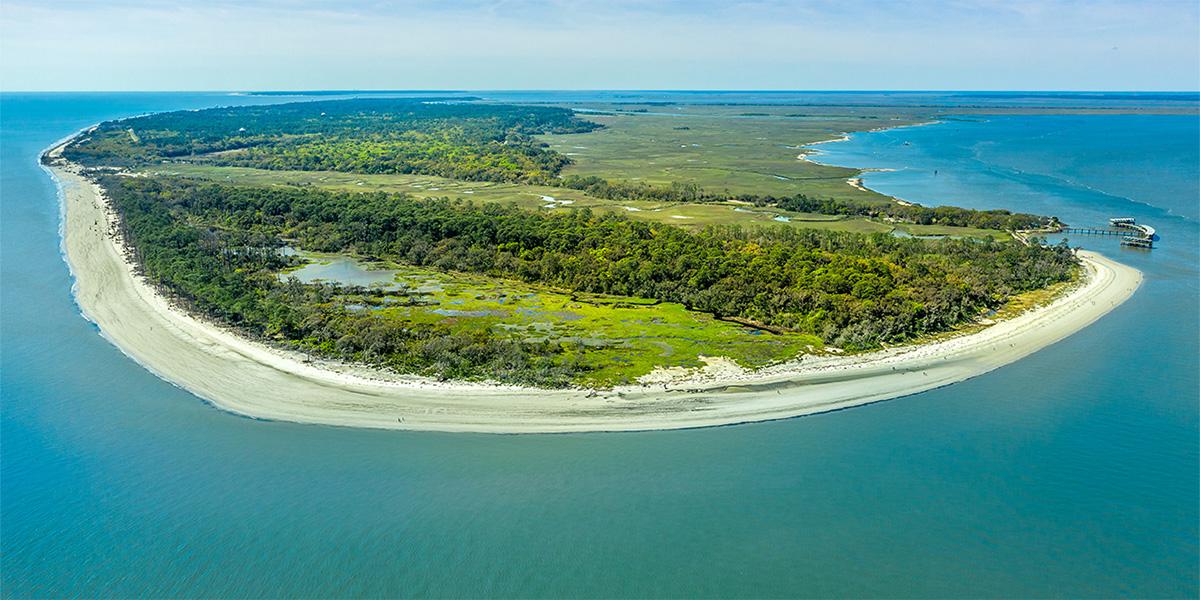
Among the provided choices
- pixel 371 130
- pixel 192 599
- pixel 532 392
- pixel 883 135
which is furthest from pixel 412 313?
pixel 883 135

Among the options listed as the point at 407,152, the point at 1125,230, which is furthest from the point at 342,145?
the point at 1125,230

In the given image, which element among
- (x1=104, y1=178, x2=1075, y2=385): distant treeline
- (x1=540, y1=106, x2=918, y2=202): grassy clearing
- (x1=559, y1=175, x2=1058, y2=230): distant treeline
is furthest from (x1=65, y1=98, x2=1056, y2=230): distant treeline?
(x1=104, y1=178, x2=1075, y2=385): distant treeline

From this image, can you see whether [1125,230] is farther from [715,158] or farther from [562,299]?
[715,158]

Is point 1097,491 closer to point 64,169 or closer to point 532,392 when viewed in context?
point 532,392

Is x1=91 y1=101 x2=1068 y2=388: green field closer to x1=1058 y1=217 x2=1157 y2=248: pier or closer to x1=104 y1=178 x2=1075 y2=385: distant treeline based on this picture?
x1=104 y1=178 x2=1075 y2=385: distant treeline

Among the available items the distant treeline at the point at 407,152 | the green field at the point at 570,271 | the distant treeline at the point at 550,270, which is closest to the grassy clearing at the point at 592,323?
the green field at the point at 570,271

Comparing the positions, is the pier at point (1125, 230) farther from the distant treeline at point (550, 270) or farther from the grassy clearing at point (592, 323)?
the grassy clearing at point (592, 323)
